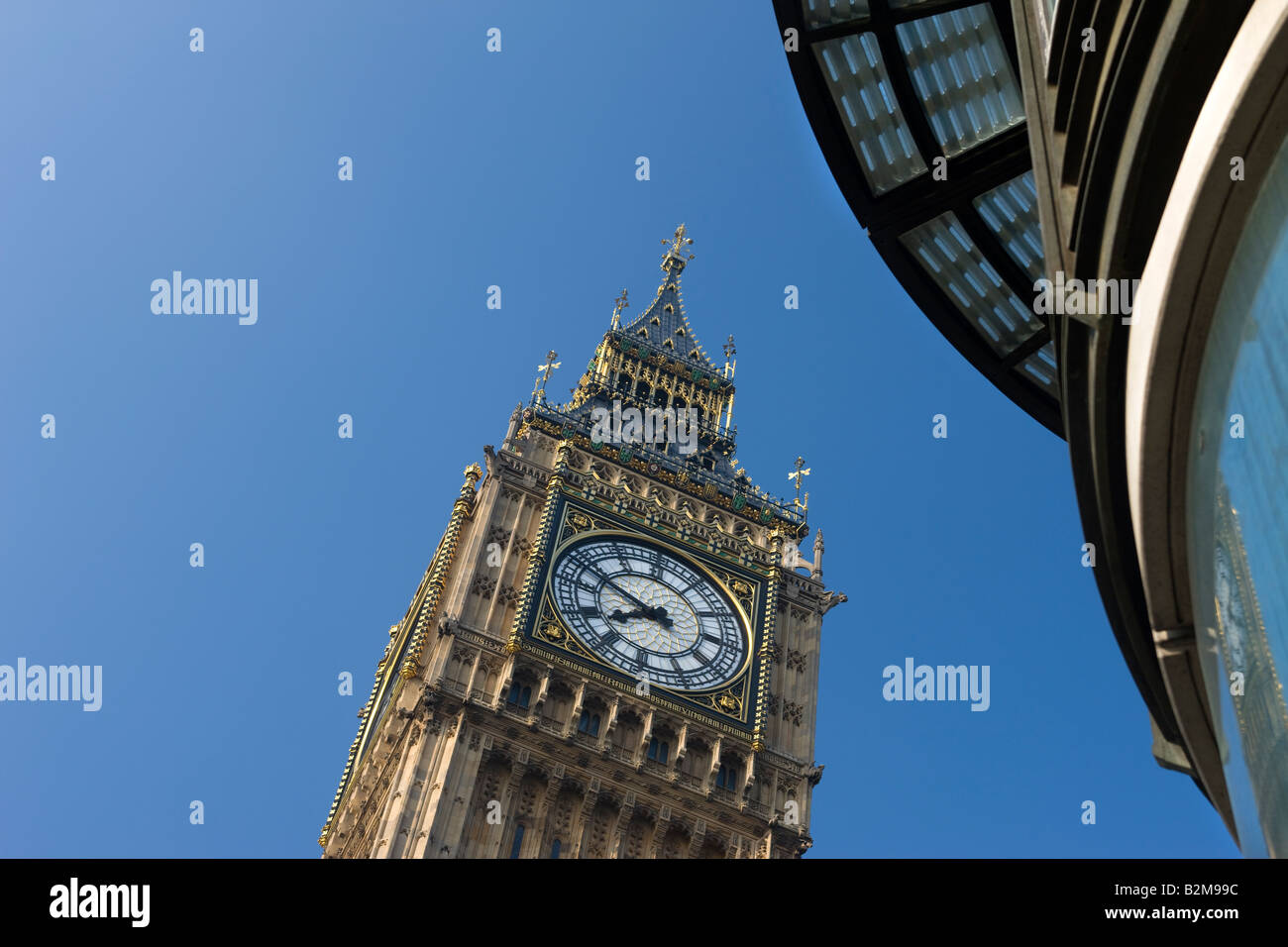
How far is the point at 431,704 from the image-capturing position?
4625 centimetres

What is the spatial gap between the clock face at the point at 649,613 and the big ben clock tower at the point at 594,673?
0.25 ft

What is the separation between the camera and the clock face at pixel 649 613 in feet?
165

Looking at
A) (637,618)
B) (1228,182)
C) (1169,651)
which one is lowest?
(1169,651)

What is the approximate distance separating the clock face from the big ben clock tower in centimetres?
8

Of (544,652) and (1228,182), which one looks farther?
(544,652)

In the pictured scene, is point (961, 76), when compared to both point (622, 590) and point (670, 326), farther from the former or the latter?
point (670, 326)

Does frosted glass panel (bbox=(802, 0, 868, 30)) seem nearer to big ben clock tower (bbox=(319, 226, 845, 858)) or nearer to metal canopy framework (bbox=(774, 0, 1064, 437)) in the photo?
metal canopy framework (bbox=(774, 0, 1064, 437))

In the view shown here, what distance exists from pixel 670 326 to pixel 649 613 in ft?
92.0

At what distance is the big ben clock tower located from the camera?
151ft

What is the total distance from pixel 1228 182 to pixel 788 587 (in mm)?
49196
